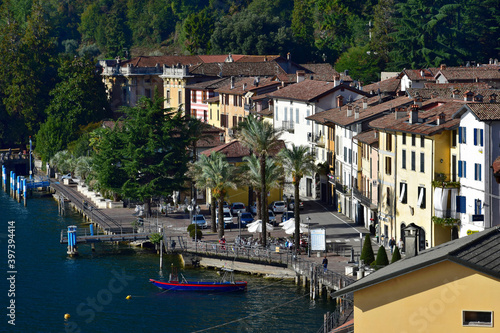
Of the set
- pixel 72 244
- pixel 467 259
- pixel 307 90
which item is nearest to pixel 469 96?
pixel 307 90

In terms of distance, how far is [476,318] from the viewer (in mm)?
32281

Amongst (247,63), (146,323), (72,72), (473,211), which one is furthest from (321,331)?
(72,72)

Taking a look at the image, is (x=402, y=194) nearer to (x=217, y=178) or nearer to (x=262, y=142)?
(x=262, y=142)

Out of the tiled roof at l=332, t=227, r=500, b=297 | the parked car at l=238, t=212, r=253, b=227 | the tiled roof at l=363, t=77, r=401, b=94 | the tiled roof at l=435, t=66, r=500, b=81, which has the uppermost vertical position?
the tiled roof at l=435, t=66, r=500, b=81

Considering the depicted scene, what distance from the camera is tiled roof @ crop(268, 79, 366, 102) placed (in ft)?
338

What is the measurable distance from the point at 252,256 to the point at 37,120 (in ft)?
294

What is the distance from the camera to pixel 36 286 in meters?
74.7

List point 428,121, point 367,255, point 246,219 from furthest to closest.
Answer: point 246,219
point 428,121
point 367,255

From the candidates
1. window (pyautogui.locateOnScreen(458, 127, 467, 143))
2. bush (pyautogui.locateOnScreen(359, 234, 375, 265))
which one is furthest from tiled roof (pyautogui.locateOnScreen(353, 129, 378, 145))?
bush (pyautogui.locateOnScreen(359, 234, 375, 265))

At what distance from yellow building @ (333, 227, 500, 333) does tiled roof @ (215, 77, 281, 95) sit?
88646mm

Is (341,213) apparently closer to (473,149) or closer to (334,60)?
(473,149)

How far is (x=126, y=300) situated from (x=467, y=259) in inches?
1625

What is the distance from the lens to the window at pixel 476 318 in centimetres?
3219

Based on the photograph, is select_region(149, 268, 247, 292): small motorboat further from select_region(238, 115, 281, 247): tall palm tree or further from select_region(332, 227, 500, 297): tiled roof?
select_region(332, 227, 500, 297): tiled roof
